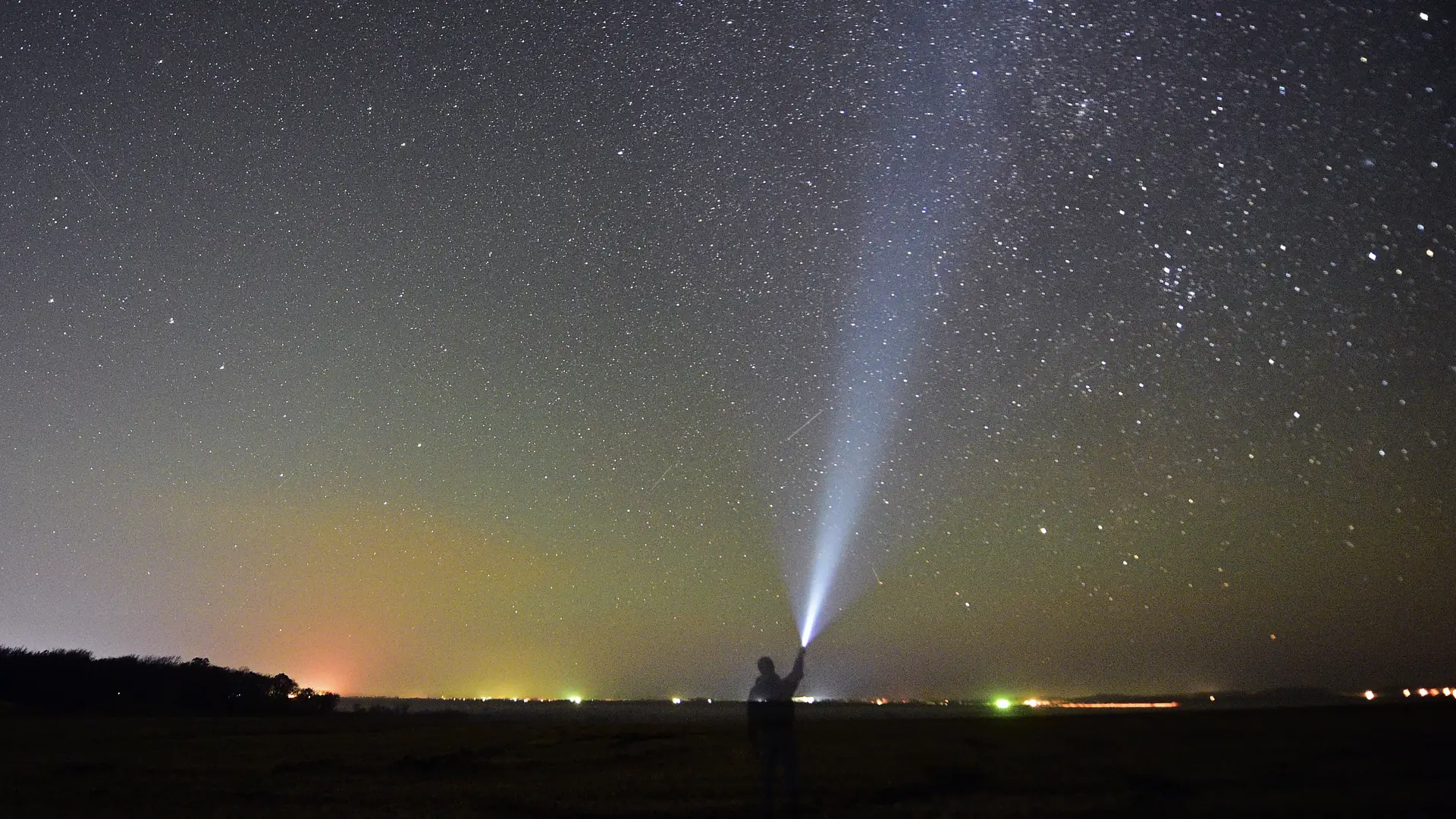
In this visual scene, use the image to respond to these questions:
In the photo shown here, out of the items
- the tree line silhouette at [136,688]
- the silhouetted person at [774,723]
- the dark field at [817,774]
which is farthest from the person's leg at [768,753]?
the tree line silhouette at [136,688]

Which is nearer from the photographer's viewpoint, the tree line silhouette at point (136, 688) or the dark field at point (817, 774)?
the dark field at point (817, 774)

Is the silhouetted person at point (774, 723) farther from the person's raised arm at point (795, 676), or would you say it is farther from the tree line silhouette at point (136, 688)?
the tree line silhouette at point (136, 688)

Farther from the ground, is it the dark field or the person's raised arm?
the person's raised arm

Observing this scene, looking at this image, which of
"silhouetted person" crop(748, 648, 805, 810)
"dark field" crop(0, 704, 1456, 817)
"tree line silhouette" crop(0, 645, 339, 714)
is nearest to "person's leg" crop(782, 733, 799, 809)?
"silhouetted person" crop(748, 648, 805, 810)

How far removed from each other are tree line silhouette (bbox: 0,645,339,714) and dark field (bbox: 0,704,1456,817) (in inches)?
1130

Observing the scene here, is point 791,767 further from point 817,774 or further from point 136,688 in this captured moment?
point 136,688

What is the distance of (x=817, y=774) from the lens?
47.9ft

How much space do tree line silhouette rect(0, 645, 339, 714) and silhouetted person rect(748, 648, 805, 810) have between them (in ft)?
147

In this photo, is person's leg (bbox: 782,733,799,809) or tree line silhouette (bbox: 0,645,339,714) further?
tree line silhouette (bbox: 0,645,339,714)

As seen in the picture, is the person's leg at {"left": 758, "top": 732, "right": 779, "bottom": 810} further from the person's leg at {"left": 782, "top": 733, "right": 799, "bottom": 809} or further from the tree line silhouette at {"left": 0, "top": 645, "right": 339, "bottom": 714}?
the tree line silhouette at {"left": 0, "top": 645, "right": 339, "bottom": 714}

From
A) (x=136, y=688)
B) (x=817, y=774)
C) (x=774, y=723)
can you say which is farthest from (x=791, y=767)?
(x=136, y=688)

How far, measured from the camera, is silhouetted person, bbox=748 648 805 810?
429 inches

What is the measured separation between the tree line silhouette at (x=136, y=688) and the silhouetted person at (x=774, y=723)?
147 ft

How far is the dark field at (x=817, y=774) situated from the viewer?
436 inches
